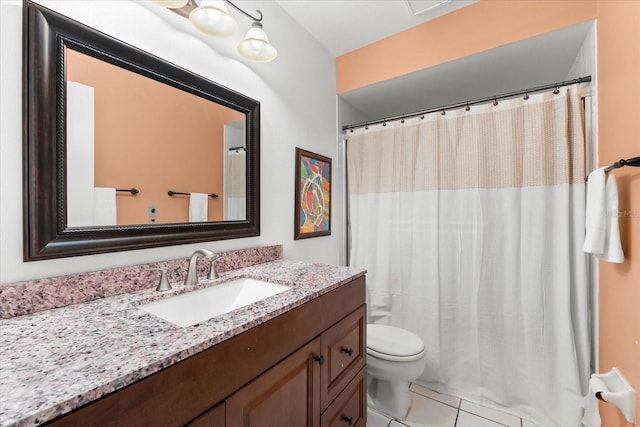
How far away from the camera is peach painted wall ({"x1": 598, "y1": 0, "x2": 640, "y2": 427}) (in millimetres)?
996

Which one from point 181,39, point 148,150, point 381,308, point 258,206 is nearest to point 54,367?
point 148,150

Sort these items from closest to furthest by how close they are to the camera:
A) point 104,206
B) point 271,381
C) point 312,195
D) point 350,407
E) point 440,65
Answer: point 271,381 → point 104,206 → point 350,407 → point 440,65 → point 312,195

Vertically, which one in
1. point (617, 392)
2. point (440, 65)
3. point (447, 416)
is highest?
point (440, 65)

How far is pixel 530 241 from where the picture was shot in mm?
1602

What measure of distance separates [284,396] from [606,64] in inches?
78.0

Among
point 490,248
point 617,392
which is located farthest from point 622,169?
point 617,392

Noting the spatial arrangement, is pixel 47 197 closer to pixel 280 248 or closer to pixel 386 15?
pixel 280 248

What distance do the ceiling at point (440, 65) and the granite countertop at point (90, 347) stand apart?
1.77m

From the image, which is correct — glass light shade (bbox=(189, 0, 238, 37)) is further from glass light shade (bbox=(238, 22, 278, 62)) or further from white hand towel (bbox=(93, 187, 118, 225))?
white hand towel (bbox=(93, 187, 118, 225))

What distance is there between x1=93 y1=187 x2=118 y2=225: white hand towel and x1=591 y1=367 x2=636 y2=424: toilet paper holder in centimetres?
198

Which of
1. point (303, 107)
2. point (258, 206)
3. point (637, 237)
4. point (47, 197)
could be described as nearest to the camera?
point (47, 197)

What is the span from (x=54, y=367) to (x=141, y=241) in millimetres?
587

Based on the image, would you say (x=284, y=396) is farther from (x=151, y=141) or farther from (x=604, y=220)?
(x=604, y=220)

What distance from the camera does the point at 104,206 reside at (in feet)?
3.14
